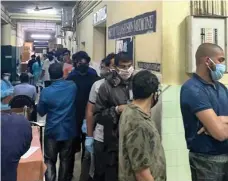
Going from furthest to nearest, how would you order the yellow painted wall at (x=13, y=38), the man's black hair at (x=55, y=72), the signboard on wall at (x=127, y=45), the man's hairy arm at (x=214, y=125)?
1. the yellow painted wall at (x=13, y=38)
2. the signboard on wall at (x=127, y=45)
3. the man's black hair at (x=55, y=72)
4. the man's hairy arm at (x=214, y=125)

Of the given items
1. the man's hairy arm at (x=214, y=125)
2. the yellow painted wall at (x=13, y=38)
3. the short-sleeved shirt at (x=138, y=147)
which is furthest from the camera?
the yellow painted wall at (x=13, y=38)

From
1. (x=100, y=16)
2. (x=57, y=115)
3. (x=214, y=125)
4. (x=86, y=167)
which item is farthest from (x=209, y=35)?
(x=100, y=16)

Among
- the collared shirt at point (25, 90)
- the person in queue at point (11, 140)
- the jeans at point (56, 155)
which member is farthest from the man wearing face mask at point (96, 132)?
the collared shirt at point (25, 90)

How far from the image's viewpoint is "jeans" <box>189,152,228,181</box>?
195cm

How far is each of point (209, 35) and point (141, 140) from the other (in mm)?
1549

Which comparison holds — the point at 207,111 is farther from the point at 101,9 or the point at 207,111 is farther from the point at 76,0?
the point at 76,0

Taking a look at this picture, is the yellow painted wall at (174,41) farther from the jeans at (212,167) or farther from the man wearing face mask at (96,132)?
the jeans at (212,167)

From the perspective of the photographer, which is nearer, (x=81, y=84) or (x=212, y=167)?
(x=212, y=167)

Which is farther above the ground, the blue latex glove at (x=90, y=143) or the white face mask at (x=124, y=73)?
the white face mask at (x=124, y=73)

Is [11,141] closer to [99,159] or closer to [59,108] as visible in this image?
[99,159]

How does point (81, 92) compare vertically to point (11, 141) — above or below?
above

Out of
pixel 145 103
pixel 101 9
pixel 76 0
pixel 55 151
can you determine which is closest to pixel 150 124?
pixel 145 103

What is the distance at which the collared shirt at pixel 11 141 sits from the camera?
1.52 metres

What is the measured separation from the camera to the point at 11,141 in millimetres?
1532
